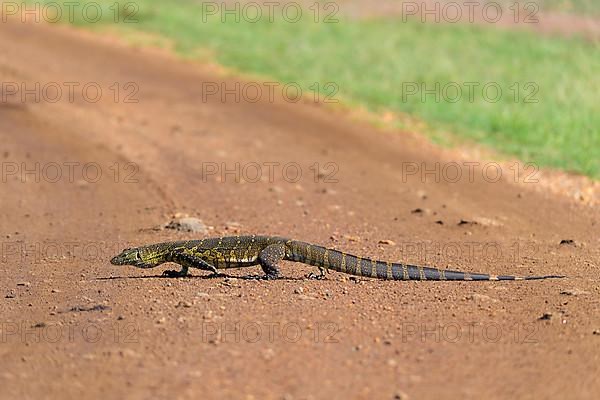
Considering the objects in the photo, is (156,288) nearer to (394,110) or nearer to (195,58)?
(394,110)

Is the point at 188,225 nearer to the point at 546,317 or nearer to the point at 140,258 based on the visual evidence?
the point at 140,258

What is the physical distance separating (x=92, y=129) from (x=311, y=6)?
57.0 feet

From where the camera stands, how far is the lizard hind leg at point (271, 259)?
27.4 ft

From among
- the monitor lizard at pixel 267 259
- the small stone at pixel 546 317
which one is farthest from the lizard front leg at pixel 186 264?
the small stone at pixel 546 317

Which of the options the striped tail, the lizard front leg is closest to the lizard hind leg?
the striped tail

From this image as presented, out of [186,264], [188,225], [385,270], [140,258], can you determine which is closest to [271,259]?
[186,264]

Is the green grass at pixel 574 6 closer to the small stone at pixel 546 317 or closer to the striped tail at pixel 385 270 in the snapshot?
the striped tail at pixel 385 270

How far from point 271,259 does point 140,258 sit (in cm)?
116

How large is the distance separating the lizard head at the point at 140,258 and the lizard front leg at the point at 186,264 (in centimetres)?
13

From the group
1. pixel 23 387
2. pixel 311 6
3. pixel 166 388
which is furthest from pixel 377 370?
pixel 311 6

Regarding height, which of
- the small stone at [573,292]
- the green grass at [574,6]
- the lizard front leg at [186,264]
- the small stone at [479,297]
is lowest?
the lizard front leg at [186,264]

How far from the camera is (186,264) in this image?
856 centimetres

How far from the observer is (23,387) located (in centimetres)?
595

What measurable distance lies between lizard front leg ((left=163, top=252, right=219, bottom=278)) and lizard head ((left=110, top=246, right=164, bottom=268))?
0.13m
